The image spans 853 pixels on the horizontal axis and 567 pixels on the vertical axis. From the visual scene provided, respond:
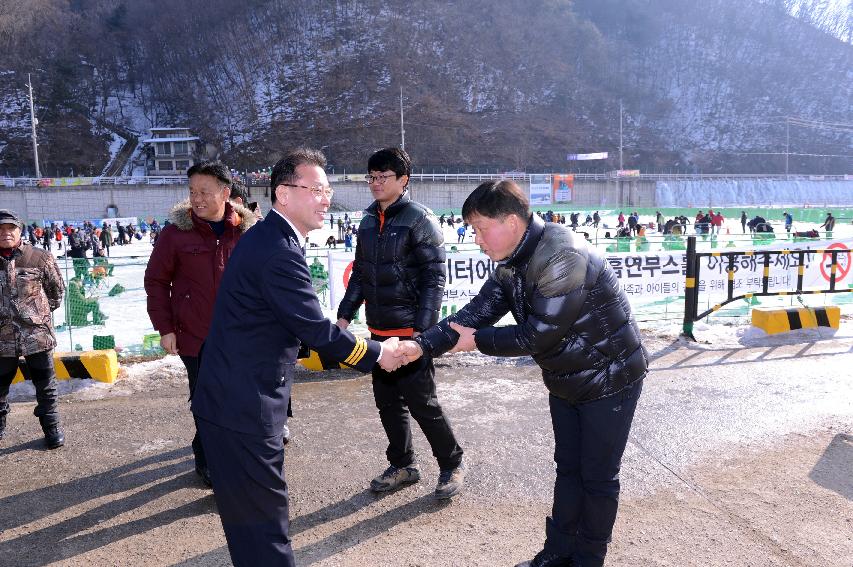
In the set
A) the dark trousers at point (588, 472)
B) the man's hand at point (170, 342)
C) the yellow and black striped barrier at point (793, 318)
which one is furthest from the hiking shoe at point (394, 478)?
the yellow and black striped barrier at point (793, 318)

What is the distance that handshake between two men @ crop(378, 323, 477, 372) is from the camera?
2.70 m

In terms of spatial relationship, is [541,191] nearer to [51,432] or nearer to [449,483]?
[51,432]

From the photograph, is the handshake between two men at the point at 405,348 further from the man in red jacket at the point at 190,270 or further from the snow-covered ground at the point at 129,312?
the snow-covered ground at the point at 129,312

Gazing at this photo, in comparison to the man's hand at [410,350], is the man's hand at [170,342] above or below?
below

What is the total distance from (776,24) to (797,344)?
124483 millimetres

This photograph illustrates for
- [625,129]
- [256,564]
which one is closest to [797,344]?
[256,564]

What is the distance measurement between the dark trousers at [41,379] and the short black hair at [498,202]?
3779 mm

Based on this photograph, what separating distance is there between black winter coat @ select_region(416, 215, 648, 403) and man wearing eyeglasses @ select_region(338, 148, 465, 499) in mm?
943

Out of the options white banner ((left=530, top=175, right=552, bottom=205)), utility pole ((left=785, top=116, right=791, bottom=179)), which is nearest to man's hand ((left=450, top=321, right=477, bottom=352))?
white banner ((left=530, top=175, right=552, bottom=205))

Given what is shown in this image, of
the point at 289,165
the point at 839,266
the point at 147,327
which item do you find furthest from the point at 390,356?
the point at 839,266

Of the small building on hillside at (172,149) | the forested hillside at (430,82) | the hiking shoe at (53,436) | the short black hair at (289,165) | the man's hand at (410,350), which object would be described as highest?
the forested hillside at (430,82)

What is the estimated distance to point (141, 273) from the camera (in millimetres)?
8414

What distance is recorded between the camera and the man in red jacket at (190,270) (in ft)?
12.9

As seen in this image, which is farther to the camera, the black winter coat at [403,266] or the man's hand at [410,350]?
the black winter coat at [403,266]
